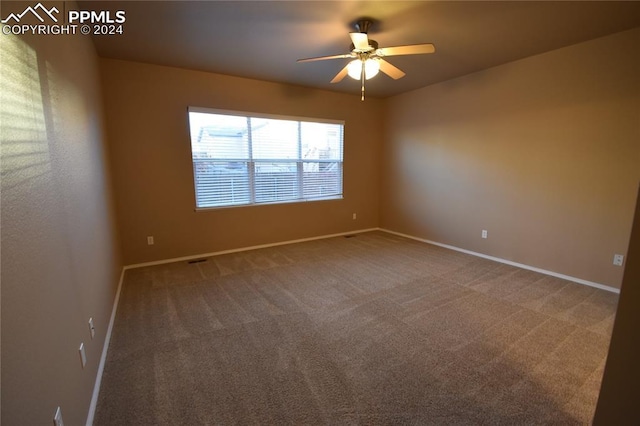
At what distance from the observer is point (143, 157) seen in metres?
3.63

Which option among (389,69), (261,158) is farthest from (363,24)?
(261,158)

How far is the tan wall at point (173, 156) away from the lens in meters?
3.48

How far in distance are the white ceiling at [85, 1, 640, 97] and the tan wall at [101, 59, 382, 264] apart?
0.97 feet

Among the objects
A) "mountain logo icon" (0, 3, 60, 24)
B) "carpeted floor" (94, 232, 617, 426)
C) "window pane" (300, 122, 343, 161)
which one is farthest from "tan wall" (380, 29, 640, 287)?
"mountain logo icon" (0, 3, 60, 24)

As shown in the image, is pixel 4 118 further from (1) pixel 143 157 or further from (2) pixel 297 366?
(1) pixel 143 157

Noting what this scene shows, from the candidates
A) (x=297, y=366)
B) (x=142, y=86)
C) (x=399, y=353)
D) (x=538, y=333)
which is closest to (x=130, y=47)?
(x=142, y=86)

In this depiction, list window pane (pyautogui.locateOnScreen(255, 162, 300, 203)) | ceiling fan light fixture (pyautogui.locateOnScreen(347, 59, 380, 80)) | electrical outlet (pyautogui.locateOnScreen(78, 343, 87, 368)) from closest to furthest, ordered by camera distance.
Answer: electrical outlet (pyautogui.locateOnScreen(78, 343, 87, 368)) → ceiling fan light fixture (pyautogui.locateOnScreen(347, 59, 380, 80)) → window pane (pyautogui.locateOnScreen(255, 162, 300, 203))

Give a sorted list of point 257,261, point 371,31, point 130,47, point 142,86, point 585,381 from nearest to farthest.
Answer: point 585,381, point 371,31, point 130,47, point 142,86, point 257,261

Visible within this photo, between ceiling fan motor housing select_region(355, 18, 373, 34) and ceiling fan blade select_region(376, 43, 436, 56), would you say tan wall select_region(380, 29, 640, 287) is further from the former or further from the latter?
ceiling fan motor housing select_region(355, 18, 373, 34)

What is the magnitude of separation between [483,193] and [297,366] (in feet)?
11.6

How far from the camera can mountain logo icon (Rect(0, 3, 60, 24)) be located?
107 cm

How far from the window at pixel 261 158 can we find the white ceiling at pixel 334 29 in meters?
0.83

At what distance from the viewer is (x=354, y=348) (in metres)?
2.09

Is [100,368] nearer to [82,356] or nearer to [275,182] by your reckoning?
[82,356]
